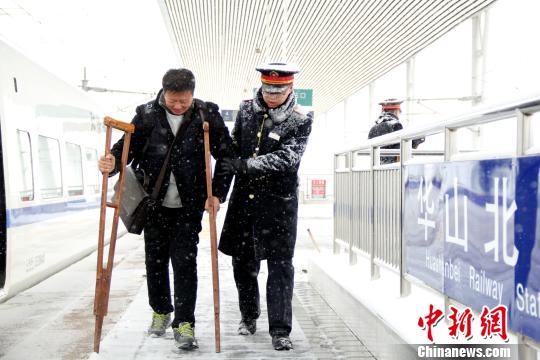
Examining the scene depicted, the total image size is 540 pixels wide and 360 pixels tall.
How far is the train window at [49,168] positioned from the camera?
7.30 meters

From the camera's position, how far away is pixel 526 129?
224 centimetres

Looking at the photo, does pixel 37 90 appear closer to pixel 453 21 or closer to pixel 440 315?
pixel 440 315

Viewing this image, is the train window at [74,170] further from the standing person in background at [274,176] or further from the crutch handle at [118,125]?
the standing person in background at [274,176]

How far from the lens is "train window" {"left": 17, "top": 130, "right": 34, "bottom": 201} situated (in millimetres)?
6273

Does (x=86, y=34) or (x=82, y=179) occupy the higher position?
(x=86, y=34)

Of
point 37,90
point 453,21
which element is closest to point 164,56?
point 453,21

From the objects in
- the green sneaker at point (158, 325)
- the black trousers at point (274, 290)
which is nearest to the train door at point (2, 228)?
the green sneaker at point (158, 325)

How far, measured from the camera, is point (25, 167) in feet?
21.2

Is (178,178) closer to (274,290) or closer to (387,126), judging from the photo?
(274,290)

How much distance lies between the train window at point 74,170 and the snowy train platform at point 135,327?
213 cm

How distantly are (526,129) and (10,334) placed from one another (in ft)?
13.2

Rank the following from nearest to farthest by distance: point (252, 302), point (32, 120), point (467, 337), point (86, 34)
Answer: point (467, 337), point (252, 302), point (32, 120), point (86, 34)

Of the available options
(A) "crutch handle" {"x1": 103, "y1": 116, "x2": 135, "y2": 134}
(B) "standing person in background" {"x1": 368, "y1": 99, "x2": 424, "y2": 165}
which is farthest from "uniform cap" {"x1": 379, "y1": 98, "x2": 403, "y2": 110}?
(A) "crutch handle" {"x1": 103, "y1": 116, "x2": 135, "y2": 134}

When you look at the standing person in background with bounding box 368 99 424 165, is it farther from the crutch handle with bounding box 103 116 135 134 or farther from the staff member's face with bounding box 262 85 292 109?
the crutch handle with bounding box 103 116 135 134
